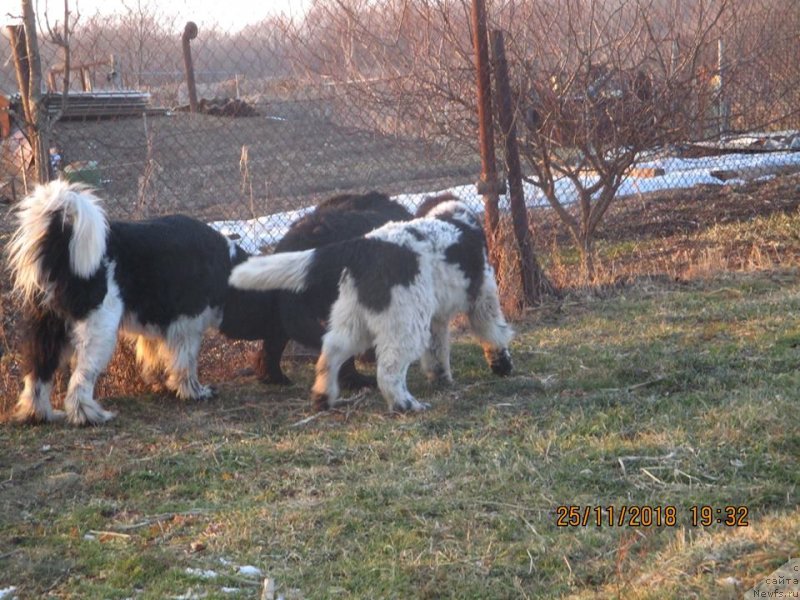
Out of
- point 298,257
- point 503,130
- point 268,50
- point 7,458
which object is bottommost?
point 7,458

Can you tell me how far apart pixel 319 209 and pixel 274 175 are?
806 centimetres

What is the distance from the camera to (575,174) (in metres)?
9.23

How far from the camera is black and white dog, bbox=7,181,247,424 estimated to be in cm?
596

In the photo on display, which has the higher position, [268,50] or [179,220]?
[268,50]

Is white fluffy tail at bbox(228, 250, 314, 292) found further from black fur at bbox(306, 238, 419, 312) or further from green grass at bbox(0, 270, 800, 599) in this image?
green grass at bbox(0, 270, 800, 599)

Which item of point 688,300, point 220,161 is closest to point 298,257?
point 688,300

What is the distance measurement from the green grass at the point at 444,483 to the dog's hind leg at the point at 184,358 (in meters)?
0.16

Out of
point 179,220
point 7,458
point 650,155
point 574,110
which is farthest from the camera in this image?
point 650,155

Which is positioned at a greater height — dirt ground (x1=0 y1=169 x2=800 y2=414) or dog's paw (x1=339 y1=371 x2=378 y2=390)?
dirt ground (x1=0 y1=169 x2=800 y2=414)

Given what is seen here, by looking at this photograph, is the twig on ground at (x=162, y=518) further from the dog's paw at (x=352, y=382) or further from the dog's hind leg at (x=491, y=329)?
the dog's hind leg at (x=491, y=329)

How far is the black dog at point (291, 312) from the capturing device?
668 cm

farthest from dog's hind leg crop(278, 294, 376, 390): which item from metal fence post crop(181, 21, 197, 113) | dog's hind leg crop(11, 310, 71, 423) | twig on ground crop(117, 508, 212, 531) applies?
metal fence post crop(181, 21, 197, 113)

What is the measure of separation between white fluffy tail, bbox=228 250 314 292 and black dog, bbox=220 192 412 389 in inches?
16.1

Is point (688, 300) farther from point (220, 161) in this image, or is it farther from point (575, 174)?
point (220, 161)
